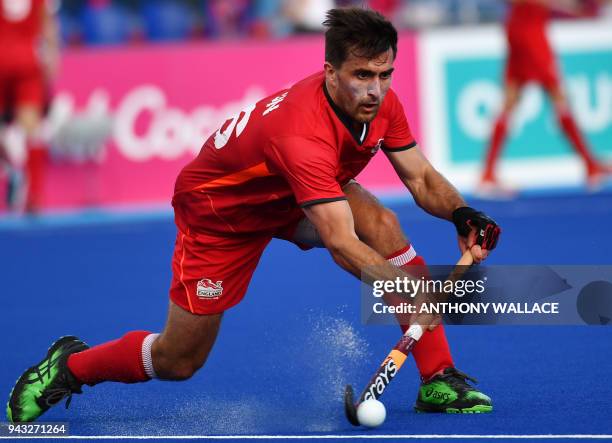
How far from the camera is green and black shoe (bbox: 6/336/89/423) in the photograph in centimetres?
489

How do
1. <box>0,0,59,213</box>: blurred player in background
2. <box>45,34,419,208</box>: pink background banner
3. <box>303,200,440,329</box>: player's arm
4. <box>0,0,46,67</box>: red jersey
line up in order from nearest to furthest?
<box>303,200,440,329</box>: player's arm, <box>0,0,59,213</box>: blurred player in background, <box>0,0,46,67</box>: red jersey, <box>45,34,419,208</box>: pink background banner

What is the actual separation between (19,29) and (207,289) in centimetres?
763

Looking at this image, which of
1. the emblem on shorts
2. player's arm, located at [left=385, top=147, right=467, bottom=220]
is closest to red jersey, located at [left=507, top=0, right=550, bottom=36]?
player's arm, located at [left=385, top=147, right=467, bottom=220]

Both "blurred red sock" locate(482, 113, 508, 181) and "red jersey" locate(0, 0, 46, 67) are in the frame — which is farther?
"blurred red sock" locate(482, 113, 508, 181)

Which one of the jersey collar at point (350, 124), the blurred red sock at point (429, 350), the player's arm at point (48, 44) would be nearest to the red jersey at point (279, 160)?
the jersey collar at point (350, 124)

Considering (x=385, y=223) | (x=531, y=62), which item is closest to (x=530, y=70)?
(x=531, y=62)

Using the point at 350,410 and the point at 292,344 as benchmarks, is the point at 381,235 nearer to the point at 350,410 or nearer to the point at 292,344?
the point at 350,410

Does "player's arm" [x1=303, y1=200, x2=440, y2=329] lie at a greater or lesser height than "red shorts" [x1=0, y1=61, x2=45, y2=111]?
lesser

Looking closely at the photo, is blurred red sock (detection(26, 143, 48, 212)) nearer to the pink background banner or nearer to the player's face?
the pink background banner

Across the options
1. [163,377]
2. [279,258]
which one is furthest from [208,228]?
[279,258]

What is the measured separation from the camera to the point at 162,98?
12672mm

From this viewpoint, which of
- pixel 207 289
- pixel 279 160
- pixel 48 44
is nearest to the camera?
pixel 279 160

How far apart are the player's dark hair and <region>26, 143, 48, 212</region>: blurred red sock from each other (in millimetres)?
7734

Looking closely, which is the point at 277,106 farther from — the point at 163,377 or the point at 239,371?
the point at 239,371
